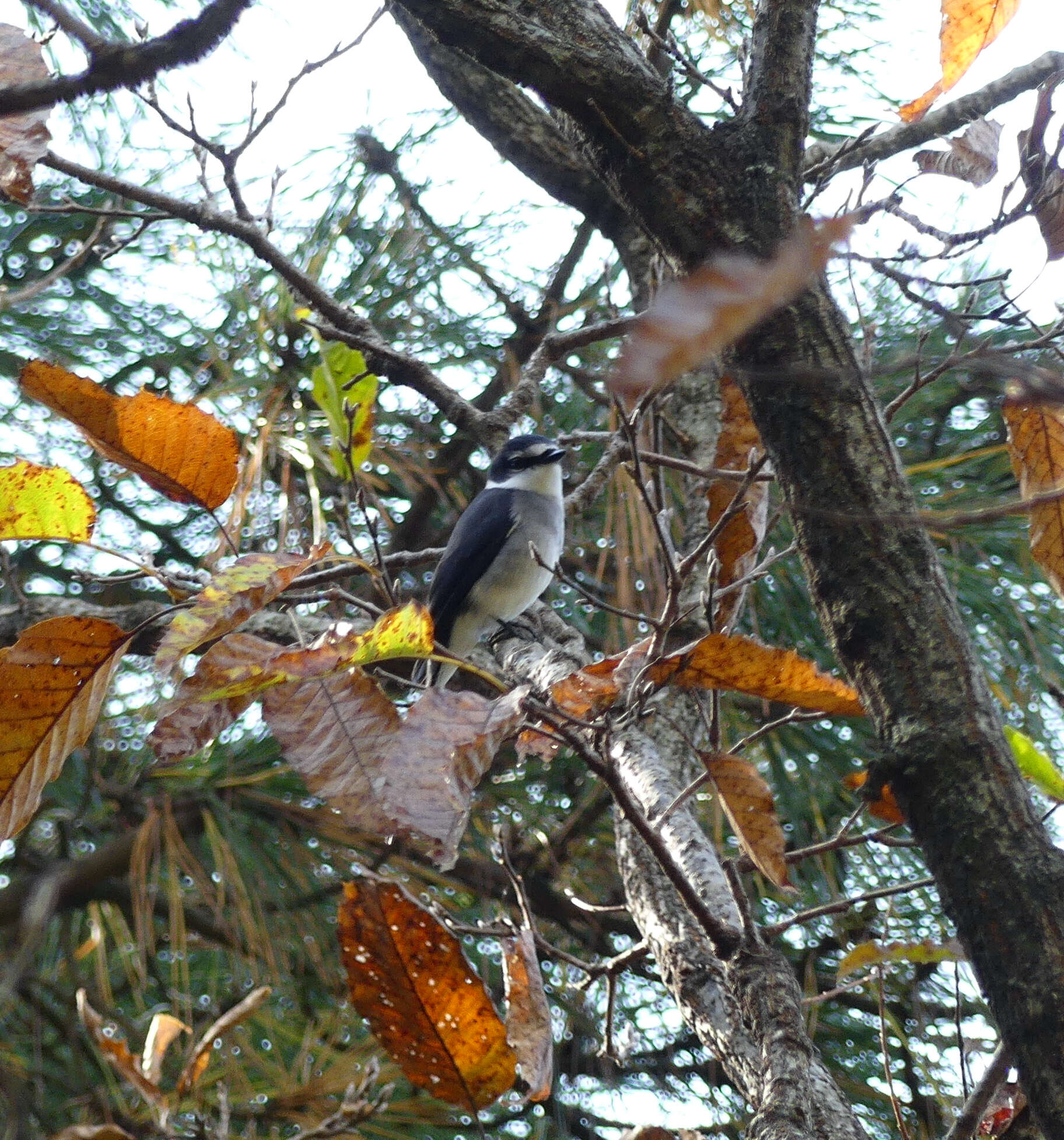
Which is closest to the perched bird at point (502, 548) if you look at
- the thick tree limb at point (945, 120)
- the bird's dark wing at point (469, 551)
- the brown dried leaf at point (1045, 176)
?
the bird's dark wing at point (469, 551)

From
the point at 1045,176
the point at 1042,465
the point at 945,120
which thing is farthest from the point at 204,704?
the point at 945,120

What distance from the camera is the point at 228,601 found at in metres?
0.86

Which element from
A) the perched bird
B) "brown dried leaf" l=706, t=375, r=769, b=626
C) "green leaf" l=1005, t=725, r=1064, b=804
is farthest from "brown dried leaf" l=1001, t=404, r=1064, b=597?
the perched bird

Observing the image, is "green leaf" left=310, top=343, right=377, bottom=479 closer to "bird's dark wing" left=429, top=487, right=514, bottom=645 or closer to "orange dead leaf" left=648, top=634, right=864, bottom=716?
"orange dead leaf" left=648, top=634, right=864, bottom=716

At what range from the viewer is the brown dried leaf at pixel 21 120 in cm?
103

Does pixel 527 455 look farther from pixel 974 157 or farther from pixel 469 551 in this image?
pixel 974 157

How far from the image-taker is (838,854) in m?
2.47

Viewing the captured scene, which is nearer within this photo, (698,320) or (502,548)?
(698,320)

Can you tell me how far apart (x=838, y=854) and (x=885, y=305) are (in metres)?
1.19

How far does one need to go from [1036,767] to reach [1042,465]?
0.80ft

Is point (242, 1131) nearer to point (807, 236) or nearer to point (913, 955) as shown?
point (913, 955)

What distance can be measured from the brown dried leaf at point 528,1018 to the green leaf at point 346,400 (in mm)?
418

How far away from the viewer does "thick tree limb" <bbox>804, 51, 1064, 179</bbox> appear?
6.60 feet

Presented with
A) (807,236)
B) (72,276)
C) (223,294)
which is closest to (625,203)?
(807,236)
